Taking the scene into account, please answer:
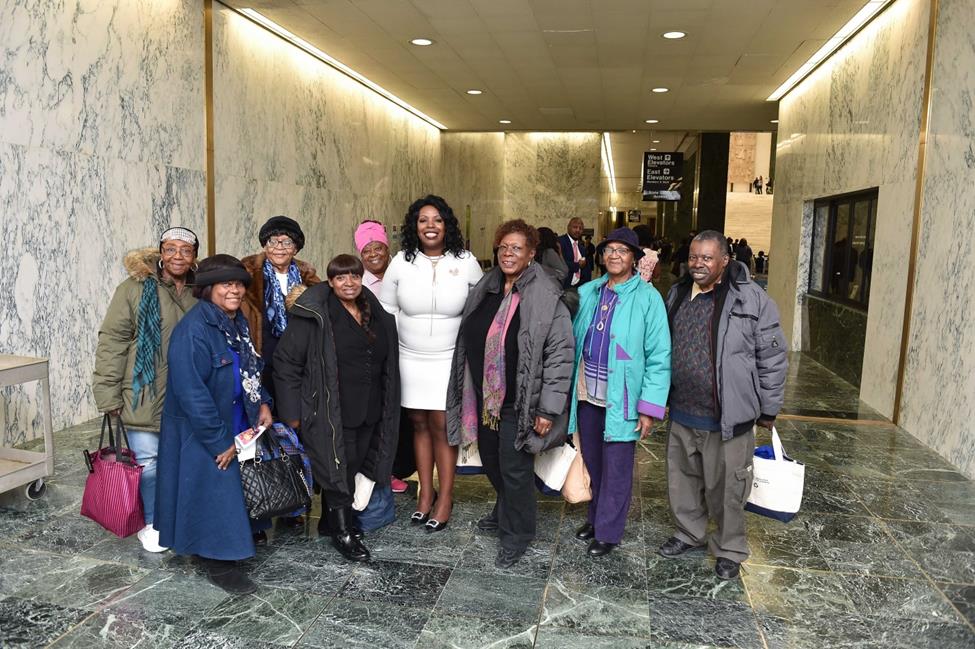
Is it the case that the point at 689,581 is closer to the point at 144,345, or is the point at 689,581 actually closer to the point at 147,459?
the point at 147,459

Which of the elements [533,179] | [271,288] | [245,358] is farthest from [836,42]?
[533,179]

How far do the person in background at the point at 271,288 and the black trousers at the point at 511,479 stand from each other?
1184 mm

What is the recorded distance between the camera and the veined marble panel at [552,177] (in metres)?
18.5

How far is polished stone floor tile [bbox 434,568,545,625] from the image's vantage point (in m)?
3.12

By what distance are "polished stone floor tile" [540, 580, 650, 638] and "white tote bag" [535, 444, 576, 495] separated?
0.52m

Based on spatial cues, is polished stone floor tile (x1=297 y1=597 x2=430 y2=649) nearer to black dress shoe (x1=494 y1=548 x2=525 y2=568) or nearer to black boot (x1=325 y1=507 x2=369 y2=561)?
black boot (x1=325 y1=507 x2=369 y2=561)

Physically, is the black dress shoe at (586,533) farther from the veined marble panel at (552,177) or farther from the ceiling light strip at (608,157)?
the ceiling light strip at (608,157)

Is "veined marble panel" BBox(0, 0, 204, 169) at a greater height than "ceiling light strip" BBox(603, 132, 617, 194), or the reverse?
"ceiling light strip" BBox(603, 132, 617, 194)

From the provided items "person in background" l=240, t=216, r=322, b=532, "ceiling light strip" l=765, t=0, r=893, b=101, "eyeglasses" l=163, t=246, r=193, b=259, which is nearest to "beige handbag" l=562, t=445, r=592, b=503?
"person in background" l=240, t=216, r=322, b=532

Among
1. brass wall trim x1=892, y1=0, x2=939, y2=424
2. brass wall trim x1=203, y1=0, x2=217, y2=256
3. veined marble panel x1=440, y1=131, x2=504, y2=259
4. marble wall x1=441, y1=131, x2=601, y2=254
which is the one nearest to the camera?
brass wall trim x1=892, y1=0, x2=939, y2=424

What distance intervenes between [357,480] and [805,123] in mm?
9389

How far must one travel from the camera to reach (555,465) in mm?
3736

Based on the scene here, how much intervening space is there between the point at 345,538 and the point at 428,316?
1.23m

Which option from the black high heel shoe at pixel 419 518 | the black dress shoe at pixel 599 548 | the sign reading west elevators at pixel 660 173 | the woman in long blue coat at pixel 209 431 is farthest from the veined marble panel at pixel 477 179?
the woman in long blue coat at pixel 209 431
